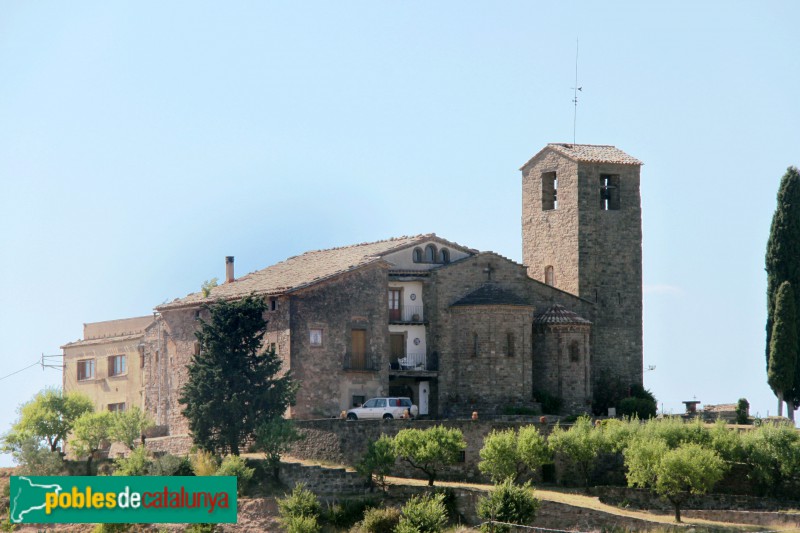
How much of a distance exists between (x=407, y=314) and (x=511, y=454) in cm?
1269

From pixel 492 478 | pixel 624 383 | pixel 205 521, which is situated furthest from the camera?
pixel 624 383

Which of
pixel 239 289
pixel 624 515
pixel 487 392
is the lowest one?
pixel 624 515

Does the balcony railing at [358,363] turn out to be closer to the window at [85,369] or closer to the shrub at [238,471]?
the shrub at [238,471]

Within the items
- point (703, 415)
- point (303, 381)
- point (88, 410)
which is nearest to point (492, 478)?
point (303, 381)

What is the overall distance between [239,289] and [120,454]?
9663 millimetres

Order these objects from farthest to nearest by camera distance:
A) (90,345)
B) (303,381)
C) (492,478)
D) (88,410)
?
1. (90,345)
2. (88,410)
3. (303,381)
4. (492,478)

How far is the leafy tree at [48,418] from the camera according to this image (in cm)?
7081

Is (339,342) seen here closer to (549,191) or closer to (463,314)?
(463,314)

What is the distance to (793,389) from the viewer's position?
73.4 m

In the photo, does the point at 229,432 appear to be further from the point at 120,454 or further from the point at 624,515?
the point at 624,515

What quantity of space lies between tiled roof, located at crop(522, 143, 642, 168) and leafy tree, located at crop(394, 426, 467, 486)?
2096 cm

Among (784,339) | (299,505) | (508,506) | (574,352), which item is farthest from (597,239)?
(299,505)

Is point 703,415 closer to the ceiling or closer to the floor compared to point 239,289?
closer to the floor

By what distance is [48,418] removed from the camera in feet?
234
